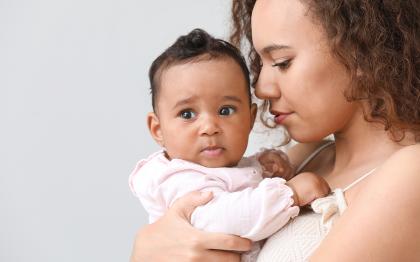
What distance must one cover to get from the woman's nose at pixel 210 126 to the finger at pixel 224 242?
0.24m

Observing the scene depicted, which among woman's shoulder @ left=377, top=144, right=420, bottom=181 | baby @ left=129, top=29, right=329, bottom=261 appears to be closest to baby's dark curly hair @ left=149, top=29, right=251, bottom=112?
baby @ left=129, top=29, right=329, bottom=261

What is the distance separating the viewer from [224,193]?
1.76m

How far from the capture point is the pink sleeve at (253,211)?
5.51ft

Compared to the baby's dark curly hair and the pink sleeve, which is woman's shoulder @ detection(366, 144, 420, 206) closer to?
the pink sleeve

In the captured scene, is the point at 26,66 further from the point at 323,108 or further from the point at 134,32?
the point at 323,108

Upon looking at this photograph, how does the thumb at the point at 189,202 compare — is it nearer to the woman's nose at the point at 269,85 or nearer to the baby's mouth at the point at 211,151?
the baby's mouth at the point at 211,151

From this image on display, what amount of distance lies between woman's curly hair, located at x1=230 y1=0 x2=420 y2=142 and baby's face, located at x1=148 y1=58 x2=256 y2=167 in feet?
0.86

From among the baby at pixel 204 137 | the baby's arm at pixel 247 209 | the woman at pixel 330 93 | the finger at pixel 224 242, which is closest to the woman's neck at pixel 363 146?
the woman at pixel 330 93

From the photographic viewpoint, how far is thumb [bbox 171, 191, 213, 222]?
172 centimetres

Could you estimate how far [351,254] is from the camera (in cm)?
153

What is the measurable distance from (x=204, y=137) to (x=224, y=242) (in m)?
0.27

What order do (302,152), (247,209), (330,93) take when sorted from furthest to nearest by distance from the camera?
(302,152) < (330,93) < (247,209)

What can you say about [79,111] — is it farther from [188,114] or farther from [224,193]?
[224,193]

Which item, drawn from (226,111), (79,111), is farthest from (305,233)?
(79,111)
